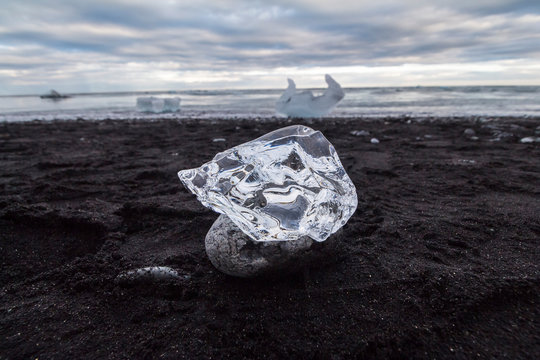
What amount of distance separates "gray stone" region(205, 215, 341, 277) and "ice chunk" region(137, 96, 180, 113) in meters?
14.4

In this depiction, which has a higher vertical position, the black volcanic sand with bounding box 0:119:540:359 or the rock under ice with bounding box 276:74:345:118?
the rock under ice with bounding box 276:74:345:118

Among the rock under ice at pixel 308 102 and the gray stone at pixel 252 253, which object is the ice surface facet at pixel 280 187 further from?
the rock under ice at pixel 308 102

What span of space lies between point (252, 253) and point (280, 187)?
0.35 m

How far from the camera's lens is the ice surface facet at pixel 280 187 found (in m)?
1.42

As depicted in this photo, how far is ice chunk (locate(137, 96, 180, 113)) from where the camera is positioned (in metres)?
14.6

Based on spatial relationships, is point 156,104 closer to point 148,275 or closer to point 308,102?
point 308,102

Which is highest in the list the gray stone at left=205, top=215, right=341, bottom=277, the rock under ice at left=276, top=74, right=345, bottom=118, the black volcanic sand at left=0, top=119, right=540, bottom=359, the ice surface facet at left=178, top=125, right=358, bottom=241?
the rock under ice at left=276, top=74, right=345, bottom=118

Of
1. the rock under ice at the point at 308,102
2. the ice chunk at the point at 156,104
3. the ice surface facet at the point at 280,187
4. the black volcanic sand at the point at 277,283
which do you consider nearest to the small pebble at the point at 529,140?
the black volcanic sand at the point at 277,283

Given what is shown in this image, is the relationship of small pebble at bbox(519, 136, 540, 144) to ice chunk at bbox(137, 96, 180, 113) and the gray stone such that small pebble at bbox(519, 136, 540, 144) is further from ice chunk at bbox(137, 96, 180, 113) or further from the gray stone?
ice chunk at bbox(137, 96, 180, 113)

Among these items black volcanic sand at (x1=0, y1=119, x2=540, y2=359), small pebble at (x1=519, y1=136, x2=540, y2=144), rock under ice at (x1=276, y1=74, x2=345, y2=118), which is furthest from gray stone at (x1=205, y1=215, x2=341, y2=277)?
rock under ice at (x1=276, y1=74, x2=345, y2=118)

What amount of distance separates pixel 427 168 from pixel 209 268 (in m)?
2.92

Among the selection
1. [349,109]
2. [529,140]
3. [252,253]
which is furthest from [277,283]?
[349,109]

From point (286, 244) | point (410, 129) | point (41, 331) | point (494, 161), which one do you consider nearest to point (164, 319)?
point (41, 331)

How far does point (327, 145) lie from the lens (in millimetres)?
1786
